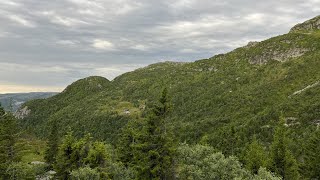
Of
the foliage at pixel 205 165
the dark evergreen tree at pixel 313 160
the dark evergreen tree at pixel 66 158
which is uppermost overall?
the dark evergreen tree at pixel 66 158

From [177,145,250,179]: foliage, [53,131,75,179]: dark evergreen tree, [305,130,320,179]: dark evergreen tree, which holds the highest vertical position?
[53,131,75,179]: dark evergreen tree

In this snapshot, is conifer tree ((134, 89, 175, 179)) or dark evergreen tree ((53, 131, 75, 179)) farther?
dark evergreen tree ((53, 131, 75, 179))

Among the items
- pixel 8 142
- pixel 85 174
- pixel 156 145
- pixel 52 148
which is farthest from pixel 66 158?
pixel 52 148

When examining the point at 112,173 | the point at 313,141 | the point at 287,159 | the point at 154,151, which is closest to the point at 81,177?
the point at 112,173

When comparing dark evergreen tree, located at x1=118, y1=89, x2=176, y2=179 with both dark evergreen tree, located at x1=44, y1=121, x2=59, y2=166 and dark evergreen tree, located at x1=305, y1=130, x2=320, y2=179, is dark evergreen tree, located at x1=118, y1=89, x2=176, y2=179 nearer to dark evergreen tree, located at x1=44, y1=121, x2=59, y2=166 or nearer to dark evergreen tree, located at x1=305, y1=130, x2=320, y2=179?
dark evergreen tree, located at x1=44, y1=121, x2=59, y2=166

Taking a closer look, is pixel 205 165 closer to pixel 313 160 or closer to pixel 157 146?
pixel 157 146

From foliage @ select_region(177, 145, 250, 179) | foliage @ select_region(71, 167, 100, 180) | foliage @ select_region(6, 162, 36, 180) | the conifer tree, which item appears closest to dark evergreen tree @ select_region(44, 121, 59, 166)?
foliage @ select_region(6, 162, 36, 180)

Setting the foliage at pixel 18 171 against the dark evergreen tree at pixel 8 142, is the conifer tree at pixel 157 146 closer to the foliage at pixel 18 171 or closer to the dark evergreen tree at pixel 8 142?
the foliage at pixel 18 171

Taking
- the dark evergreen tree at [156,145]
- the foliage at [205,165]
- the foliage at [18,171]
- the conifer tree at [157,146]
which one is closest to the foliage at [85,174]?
the dark evergreen tree at [156,145]

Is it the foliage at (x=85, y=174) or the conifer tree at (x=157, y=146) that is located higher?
the conifer tree at (x=157, y=146)

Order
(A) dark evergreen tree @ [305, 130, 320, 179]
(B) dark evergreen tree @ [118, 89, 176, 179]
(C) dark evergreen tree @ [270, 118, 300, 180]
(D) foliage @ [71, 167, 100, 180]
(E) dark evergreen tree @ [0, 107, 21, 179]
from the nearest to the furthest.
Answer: (B) dark evergreen tree @ [118, 89, 176, 179] < (D) foliage @ [71, 167, 100, 180] < (E) dark evergreen tree @ [0, 107, 21, 179] < (C) dark evergreen tree @ [270, 118, 300, 180] < (A) dark evergreen tree @ [305, 130, 320, 179]

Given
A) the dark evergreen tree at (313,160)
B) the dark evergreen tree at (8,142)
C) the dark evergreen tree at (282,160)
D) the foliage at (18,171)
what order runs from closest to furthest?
1. the foliage at (18,171)
2. the dark evergreen tree at (8,142)
3. the dark evergreen tree at (282,160)
4. the dark evergreen tree at (313,160)

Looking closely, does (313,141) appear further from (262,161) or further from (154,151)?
(154,151)

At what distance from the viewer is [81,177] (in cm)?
4956
